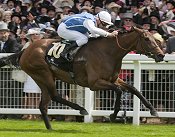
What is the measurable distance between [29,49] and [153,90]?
105 inches

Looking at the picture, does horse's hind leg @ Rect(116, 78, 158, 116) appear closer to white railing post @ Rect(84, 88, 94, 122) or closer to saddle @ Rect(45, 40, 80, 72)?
saddle @ Rect(45, 40, 80, 72)

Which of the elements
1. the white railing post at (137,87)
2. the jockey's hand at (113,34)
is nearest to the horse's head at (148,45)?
the jockey's hand at (113,34)

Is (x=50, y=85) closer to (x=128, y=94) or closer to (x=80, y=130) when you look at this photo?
(x=80, y=130)

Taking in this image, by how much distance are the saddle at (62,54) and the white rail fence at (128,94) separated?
5.66 ft

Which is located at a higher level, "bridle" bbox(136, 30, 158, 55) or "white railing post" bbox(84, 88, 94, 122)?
"bridle" bbox(136, 30, 158, 55)

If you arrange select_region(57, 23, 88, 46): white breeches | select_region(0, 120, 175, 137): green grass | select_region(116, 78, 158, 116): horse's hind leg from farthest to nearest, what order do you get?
select_region(57, 23, 88, 46): white breeches
select_region(116, 78, 158, 116): horse's hind leg
select_region(0, 120, 175, 137): green grass

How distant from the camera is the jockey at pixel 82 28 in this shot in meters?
12.2

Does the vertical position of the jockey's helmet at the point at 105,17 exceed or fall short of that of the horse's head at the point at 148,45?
it exceeds it

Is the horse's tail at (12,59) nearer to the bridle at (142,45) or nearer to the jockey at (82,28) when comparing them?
the jockey at (82,28)

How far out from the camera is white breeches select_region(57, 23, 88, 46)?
492 inches

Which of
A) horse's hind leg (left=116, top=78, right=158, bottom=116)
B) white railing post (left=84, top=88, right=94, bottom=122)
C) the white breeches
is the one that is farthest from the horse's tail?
horse's hind leg (left=116, top=78, right=158, bottom=116)

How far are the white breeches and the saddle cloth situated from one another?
0.16 m

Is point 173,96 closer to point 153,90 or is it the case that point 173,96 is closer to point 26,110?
point 153,90

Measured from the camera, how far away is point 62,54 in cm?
1255
